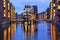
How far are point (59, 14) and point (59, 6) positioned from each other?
2.41m

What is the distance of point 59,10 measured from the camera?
76.9 meters

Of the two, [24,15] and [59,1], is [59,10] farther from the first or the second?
[24,15]

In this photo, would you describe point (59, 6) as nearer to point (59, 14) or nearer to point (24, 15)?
point (59, 14)

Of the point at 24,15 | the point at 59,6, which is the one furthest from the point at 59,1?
the point at 24,15

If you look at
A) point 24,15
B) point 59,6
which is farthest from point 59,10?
point 24,15

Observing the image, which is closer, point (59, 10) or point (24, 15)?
point (59, 10)

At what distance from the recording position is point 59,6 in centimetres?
7594

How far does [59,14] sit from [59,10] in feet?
5.11

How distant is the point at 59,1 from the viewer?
7612 cm

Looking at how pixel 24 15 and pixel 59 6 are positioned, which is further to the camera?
pixel 24 15

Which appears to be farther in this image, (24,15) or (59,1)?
(24,15)

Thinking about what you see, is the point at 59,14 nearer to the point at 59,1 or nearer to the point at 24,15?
the point at 59,1

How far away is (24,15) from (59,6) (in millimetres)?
117543

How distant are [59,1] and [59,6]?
1529 mm
